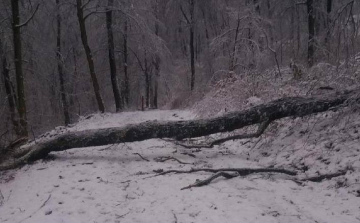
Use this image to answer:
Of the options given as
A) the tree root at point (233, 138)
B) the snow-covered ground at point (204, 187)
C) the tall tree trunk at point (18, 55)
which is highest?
the tall tree trunk at point (18, 55)

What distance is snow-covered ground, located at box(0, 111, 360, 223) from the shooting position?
504 cm

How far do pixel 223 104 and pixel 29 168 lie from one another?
569 cm

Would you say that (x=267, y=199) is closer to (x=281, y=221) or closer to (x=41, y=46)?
(x=281, y=221)

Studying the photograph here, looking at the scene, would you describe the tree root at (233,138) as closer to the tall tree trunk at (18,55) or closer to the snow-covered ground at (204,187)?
the snow-covered ground at (204,187)

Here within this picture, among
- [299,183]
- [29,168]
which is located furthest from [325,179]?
[29,168]

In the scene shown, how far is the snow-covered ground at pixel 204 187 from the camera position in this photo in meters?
5.04

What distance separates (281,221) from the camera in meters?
4.68

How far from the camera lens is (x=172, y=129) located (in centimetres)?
816

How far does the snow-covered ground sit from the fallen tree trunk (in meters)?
0.30

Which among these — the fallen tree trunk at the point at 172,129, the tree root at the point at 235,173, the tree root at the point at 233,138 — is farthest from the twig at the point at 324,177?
the tree root at the point at 233,138

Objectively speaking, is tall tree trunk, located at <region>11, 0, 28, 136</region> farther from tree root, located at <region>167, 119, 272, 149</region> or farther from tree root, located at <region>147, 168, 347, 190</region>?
tree root, located at <region>147, 168, 347, 190</region>

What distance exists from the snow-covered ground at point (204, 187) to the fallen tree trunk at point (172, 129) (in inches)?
11.7

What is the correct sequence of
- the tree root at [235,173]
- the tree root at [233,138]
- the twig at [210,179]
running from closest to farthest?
the tree root at [235,173]
the twig at [210,179]
the tree root at [233,138]

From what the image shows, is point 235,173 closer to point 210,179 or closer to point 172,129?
point 210,179
